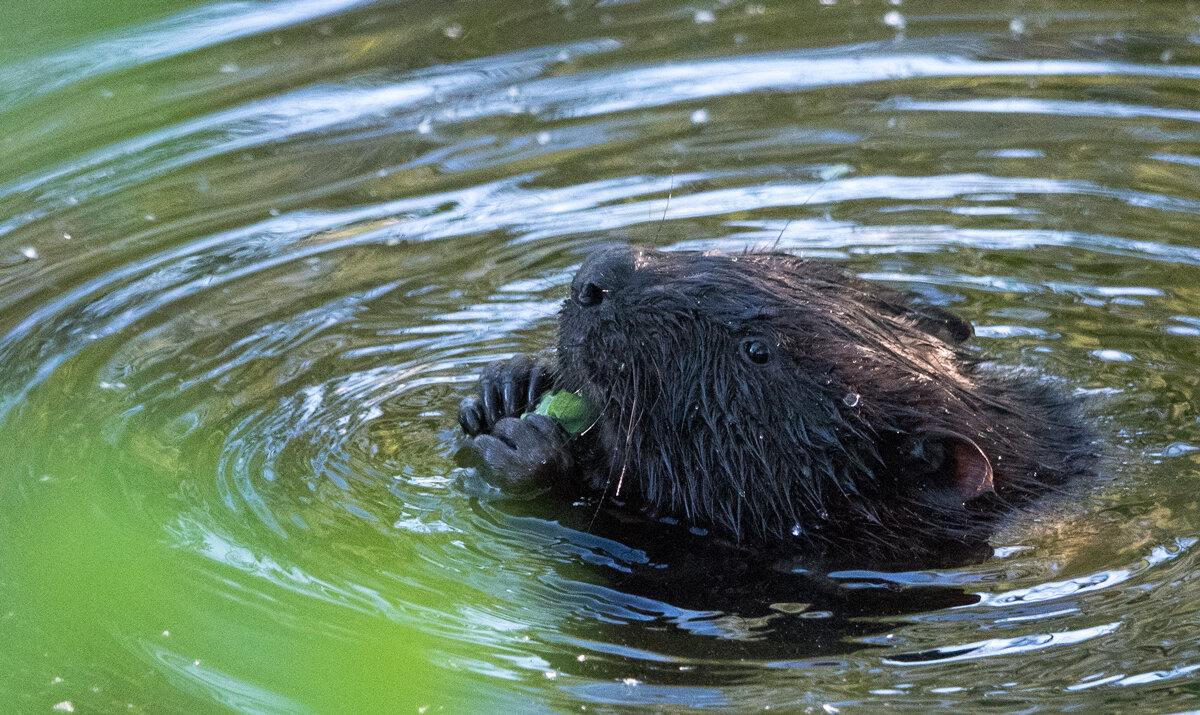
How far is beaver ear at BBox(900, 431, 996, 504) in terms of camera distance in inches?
149

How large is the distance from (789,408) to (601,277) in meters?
0.69

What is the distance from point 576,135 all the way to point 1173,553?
3934 mm

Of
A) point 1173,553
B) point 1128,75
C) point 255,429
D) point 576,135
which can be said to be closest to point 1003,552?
point 1173,553

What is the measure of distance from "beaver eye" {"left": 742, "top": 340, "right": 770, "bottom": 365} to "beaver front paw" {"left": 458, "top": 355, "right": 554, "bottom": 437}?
0.82 metres

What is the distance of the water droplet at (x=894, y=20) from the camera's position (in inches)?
317

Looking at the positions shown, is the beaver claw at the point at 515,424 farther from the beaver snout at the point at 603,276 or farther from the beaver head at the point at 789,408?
the beaver snout at the point at 603,276

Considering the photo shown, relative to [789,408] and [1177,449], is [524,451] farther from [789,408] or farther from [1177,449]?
[1177,449]

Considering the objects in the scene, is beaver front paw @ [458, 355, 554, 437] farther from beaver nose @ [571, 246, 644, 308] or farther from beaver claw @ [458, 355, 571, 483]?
beaver nose @ [571, 246, 644, 308]

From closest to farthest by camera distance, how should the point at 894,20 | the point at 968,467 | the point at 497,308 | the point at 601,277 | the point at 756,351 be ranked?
the point at 968,467 < the point at 756,351 < the point at 601,277 < the point at 497,308 < the point at 894,20

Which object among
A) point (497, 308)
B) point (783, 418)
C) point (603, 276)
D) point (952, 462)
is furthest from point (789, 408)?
point (497, 308)

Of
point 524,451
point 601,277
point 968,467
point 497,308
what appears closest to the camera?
point 968,467

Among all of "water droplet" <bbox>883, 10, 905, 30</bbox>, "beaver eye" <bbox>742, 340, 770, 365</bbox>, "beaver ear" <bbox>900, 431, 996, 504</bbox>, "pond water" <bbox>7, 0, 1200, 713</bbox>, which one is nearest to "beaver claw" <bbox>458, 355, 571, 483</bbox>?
"pond water" <bbox>7, 0, 1200, 713</bbox>

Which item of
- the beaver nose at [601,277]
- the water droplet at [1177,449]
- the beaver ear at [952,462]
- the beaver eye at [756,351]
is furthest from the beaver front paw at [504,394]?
the water droplet at [1177,449]

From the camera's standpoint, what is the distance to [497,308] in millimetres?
5590
